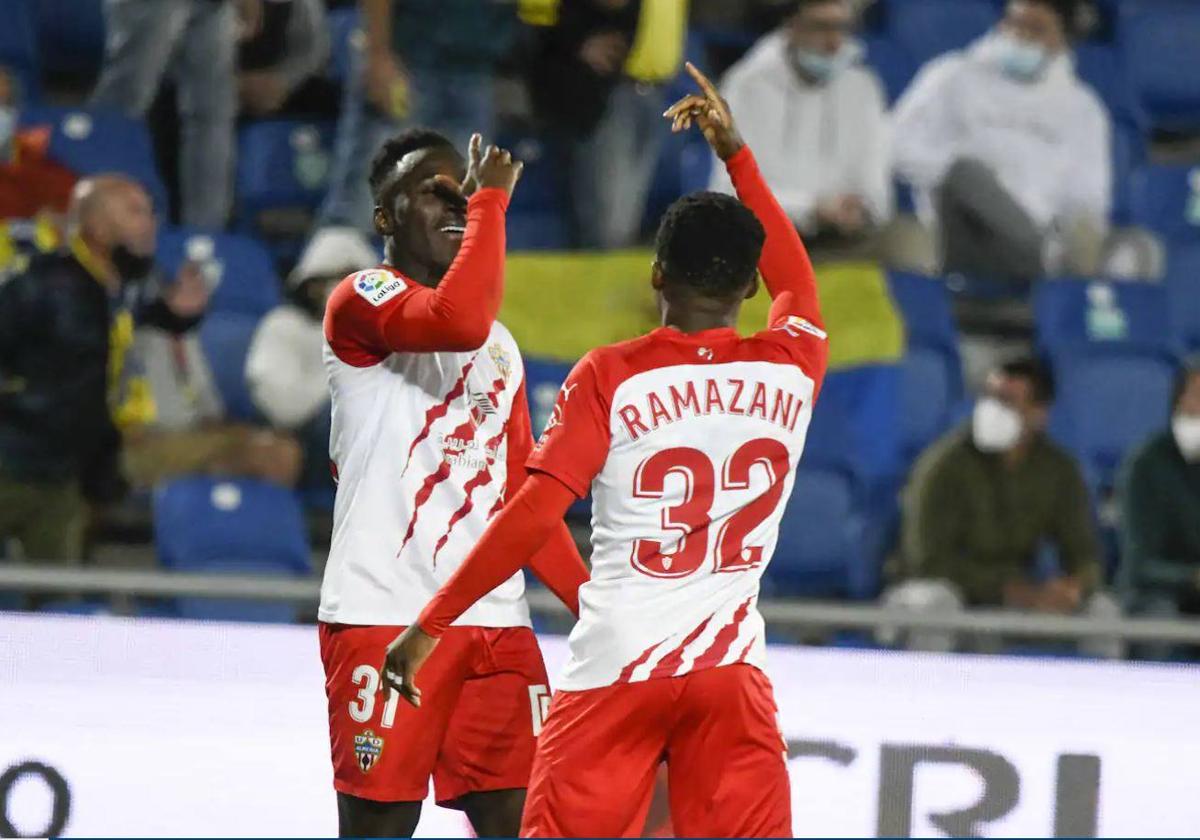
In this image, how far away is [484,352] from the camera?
4.41 meters

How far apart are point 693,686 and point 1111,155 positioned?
6.56 m

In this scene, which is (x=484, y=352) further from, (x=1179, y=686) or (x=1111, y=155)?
(x=1111, y=155)

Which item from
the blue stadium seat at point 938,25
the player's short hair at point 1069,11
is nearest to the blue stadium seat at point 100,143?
the blue stadium seat at point 938,25

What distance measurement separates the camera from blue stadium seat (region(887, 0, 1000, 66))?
10.1m

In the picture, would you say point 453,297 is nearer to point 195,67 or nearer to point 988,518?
point 988,518

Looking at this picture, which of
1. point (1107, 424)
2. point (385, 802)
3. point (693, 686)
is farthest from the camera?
point (1107, 424)

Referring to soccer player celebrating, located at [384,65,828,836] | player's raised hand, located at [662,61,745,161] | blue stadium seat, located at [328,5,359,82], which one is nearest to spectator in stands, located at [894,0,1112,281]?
blue stadium seat, located at [328,5,359,82]

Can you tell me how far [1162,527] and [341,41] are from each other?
4300 millimetres

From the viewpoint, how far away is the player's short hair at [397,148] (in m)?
4.37

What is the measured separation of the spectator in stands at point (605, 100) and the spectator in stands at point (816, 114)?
15.7 inches

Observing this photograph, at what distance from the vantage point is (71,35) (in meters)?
9.67

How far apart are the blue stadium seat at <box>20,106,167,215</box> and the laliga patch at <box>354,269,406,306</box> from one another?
429 centimetres

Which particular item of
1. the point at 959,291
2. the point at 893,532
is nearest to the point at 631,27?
the point at 959,291

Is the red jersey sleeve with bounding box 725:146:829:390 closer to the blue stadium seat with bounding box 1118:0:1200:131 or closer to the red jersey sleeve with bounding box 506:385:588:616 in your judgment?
the red jersey sleeve with bounding box 506:385:588:616
